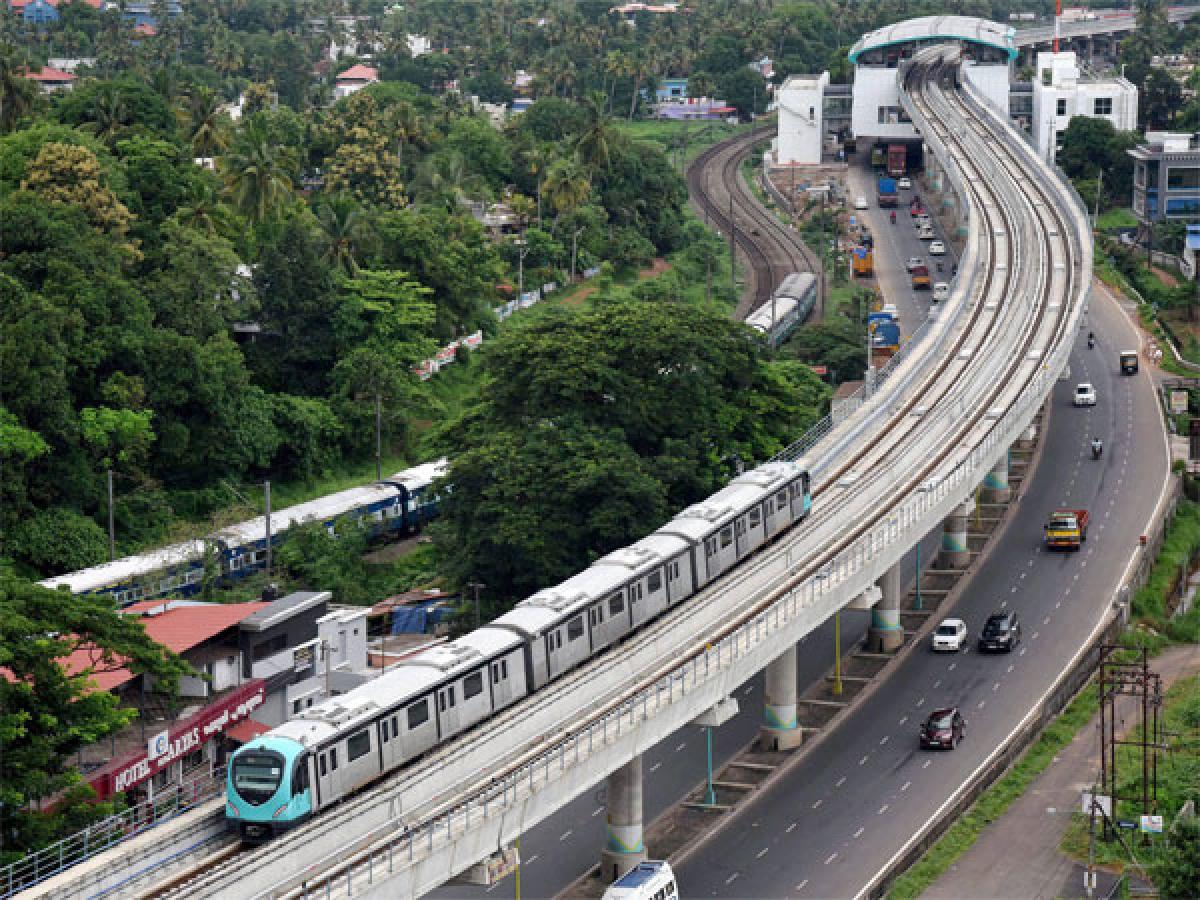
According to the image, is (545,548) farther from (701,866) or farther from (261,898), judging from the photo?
(261,898)

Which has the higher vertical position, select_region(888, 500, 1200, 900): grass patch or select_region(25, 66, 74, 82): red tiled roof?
select_region(25, 66, 74, 82): red tiled roof

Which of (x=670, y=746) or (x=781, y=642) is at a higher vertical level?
(x=781, y=642)

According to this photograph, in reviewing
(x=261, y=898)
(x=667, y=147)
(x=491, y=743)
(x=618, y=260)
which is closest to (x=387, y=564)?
(x=491, y=743)

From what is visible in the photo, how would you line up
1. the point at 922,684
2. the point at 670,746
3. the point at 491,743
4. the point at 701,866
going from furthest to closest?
the point at 922,684 < the point at 670,746 < the point at 701,866 < the point at 491,743

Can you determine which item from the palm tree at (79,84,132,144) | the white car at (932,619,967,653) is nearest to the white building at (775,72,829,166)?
the palm tree at (79,84,132,144)

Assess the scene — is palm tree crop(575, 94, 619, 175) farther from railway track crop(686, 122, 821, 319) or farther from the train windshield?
the train windshield
